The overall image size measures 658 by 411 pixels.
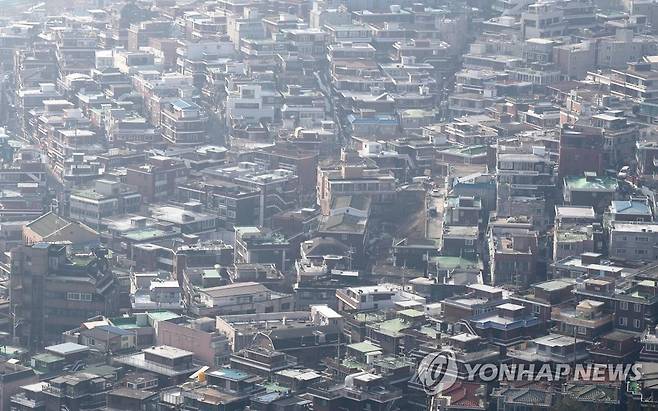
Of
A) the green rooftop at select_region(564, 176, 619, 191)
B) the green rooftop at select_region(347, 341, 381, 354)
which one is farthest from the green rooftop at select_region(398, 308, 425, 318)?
the green rooftop at select_region(564, 176, 619, 191)

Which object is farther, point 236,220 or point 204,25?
point 204,25

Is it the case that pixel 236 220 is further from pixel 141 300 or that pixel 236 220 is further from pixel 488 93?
pixel 488 93

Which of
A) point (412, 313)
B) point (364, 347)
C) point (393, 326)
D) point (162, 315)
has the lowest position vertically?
point (162, 315)

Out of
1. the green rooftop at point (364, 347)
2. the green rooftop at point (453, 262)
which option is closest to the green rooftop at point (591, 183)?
the green rooftop at point (453, 262)

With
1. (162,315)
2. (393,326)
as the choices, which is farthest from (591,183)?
(162,315)

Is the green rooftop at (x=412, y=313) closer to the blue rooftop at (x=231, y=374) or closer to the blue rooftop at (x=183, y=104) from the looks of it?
the blue rooftop at (x=231, y=374)

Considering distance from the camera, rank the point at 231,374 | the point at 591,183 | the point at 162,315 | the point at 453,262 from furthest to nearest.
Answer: the point at 591,183 → the point at 453,262 → the point at 162,315 → the point at 231,374

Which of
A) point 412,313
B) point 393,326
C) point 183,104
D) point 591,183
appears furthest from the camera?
point 183,104

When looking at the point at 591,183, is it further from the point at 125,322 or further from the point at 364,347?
the point at 125,322

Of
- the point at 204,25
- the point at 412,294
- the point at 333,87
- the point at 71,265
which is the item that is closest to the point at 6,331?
the point at 71,265

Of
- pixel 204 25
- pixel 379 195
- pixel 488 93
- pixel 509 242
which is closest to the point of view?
pixel 509 242

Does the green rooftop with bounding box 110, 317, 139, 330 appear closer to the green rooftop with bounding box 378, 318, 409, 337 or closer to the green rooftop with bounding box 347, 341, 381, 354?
the green rooftop with bounding box 347, 341, 381, 354
